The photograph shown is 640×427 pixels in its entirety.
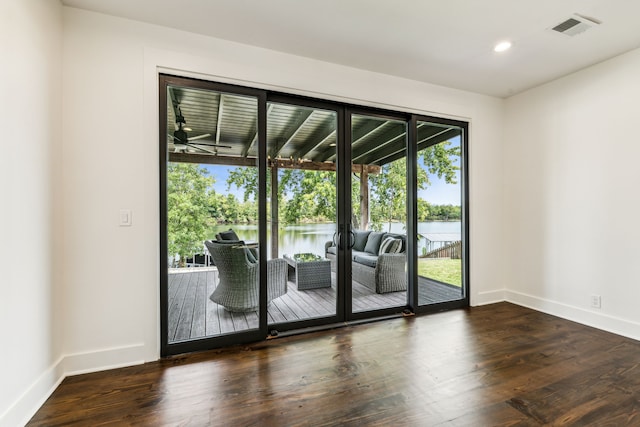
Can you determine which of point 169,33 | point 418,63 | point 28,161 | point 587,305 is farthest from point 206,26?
point 587,305

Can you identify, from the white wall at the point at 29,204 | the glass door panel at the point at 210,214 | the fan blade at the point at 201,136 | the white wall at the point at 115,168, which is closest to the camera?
the white wall at the point at 29,204

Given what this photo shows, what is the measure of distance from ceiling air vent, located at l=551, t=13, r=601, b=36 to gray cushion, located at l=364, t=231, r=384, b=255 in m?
2.53

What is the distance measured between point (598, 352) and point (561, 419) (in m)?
1.33

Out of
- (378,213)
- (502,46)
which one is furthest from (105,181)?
(502,46)

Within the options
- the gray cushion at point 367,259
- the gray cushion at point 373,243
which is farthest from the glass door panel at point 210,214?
the gray cushion at point 373,243

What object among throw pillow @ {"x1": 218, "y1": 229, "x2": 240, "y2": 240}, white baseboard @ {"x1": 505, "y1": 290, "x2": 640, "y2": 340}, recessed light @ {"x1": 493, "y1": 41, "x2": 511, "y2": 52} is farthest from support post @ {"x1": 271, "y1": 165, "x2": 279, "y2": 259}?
white baseboard @ {"x1": 505, "y1": 290, "x2": 640, "y2": 340}

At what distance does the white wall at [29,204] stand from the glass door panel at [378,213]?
8.50 ft

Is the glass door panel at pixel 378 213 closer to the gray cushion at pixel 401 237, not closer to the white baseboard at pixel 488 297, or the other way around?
the gray cushion at pixel 401 237

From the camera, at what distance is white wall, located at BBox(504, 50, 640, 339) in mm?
2934

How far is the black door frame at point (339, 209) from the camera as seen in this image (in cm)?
253

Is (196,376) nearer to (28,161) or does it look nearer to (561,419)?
(28,161)

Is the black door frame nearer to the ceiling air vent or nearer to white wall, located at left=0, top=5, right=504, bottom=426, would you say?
white wall, located at left=0, top=5, right=504, bottom=426

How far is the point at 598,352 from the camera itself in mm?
2588

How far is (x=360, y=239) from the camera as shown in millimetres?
3465
